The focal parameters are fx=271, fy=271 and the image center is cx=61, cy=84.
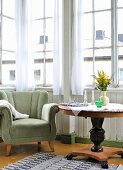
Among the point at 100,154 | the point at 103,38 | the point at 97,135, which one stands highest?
the point at 103,38

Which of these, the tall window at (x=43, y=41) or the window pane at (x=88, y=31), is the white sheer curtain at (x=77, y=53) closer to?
the window pane at (x=88, y=31)

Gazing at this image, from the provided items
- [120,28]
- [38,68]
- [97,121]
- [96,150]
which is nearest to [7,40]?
[38,68]

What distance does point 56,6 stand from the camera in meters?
4.54

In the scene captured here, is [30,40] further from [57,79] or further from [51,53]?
[57,79]

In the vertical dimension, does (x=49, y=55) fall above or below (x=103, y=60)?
above

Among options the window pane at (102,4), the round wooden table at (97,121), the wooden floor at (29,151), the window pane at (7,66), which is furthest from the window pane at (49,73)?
the round wooden table at (97,121)

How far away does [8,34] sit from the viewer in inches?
190

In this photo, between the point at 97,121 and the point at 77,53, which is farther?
the point at 77,53

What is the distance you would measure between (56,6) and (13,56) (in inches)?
46.1

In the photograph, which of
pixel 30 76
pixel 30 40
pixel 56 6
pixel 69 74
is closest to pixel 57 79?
pixel 69 74

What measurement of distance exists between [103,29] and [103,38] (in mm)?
143

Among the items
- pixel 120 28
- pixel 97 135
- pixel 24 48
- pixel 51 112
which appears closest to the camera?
pixel 97 135

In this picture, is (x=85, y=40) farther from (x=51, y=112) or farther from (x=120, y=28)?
(x=51, y=112)

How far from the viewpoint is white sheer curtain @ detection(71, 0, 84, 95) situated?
4273 mm
